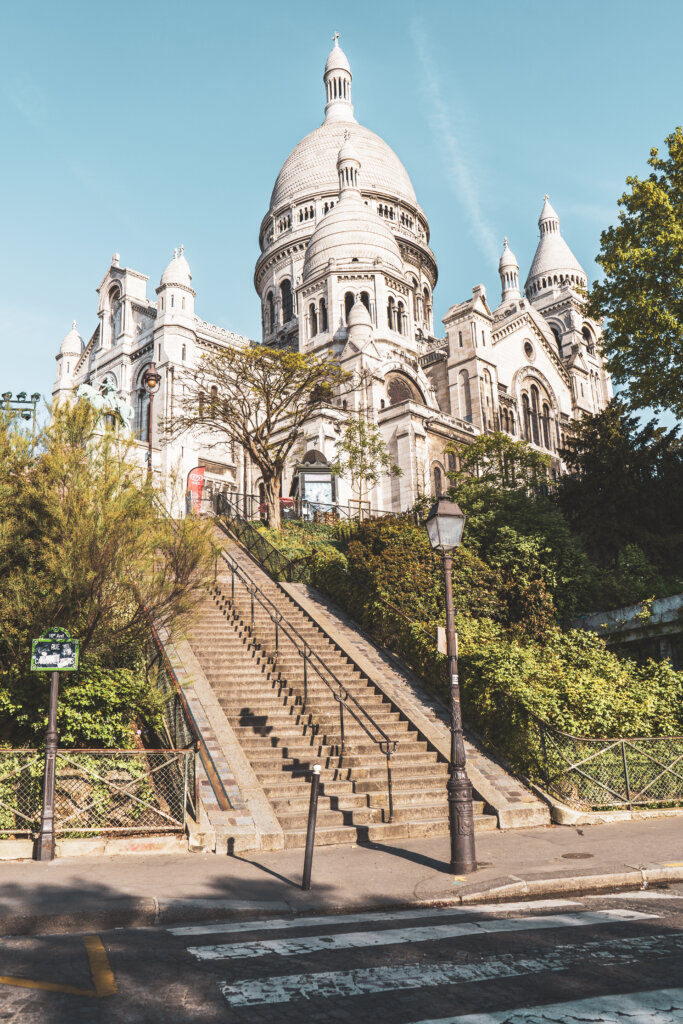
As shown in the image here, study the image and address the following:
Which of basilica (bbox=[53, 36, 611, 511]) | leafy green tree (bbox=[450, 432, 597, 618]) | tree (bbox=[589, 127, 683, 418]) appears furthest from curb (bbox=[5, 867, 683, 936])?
basilica (bbox=[53, 36, 611, 511])

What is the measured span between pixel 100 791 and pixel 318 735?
415 cm

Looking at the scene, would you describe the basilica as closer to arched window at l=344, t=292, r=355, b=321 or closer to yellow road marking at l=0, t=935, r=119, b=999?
arched window at l=344, t=292, r=355, b=321

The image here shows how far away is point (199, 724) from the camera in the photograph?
12.5 metres

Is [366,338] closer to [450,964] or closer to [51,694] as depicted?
[51,694]

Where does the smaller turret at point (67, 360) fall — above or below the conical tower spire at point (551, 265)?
below

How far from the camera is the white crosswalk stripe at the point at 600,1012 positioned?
167 inches

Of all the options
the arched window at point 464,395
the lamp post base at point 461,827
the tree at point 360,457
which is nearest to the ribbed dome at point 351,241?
the arched window at point 464,395

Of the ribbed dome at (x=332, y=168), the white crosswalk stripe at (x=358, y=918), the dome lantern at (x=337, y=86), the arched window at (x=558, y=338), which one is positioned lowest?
the white crosswalk stripe at (x=358, y=918)

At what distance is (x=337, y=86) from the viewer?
80.6 metres

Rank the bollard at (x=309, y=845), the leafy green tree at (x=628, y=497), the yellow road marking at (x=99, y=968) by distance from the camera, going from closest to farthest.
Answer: the yellow road marking at (x=99, y=968)
the bollard at (x=309, y=845)
the leafy green tree at (x=628, y=497)

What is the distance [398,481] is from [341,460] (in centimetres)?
422

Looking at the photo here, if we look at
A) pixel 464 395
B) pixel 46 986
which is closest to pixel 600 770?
pixel 46 986

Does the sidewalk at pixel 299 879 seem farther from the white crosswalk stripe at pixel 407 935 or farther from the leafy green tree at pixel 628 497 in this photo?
the leafy green tree at pixel 628 497

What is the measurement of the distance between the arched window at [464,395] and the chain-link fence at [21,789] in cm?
4167
